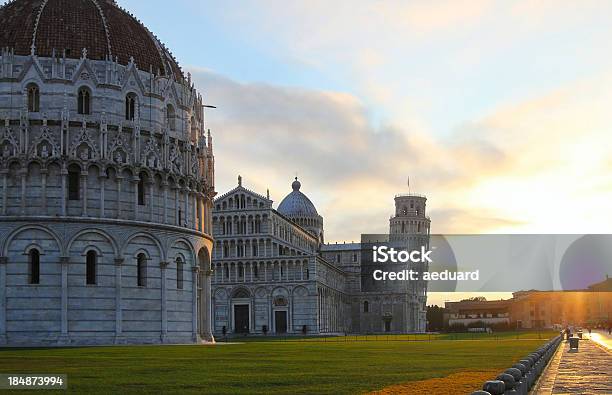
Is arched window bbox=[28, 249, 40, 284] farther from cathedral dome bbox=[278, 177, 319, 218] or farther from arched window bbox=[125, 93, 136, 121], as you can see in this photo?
cathedral dome bbox=[278, 177, 319, 218]

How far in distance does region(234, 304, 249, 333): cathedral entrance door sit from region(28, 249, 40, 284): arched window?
250 feet

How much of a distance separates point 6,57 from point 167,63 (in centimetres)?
1236

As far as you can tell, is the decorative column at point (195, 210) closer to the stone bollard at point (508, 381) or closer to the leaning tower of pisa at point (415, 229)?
the stone bollard at point (508, 381)

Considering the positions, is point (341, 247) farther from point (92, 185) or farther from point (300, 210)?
point (92, 185)

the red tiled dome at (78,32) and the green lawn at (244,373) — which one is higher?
the red tiled dome at (78,32)

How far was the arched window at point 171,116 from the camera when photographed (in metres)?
66.5

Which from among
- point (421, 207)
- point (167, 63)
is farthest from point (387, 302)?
point (167, 63)

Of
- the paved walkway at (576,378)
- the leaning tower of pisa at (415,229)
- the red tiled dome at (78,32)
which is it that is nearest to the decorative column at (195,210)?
the red tiled dome at (78,32)

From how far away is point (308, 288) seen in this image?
438ft

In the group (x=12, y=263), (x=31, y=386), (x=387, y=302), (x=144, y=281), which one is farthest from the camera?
(x=387, y=302)

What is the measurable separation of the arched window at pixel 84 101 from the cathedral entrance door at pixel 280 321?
76.6 meters

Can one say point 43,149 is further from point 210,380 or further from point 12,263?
point 210,380

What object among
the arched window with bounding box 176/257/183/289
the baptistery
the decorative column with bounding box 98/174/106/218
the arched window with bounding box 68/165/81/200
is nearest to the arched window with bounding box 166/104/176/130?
the baptistery

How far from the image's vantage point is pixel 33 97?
201 feet
